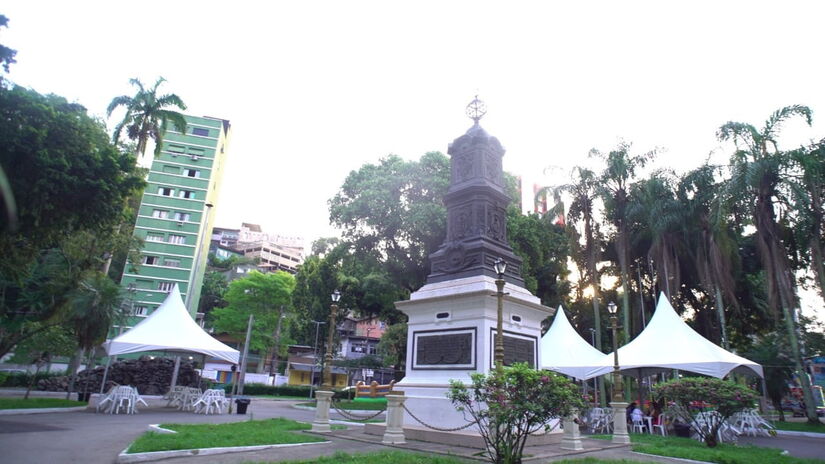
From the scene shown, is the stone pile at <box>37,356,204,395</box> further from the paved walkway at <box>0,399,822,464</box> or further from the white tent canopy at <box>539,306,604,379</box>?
the white tent canopy at <box>539,306,604,379</box>

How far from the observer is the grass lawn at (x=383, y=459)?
7793mm

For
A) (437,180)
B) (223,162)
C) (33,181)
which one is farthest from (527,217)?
(223,162)

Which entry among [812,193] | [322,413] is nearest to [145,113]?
[322,413]

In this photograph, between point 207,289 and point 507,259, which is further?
point 207,289

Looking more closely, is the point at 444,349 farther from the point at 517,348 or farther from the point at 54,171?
the point at 54,171

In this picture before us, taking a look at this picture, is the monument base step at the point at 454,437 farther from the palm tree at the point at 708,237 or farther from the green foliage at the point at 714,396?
the palm tree at the point at 708,237

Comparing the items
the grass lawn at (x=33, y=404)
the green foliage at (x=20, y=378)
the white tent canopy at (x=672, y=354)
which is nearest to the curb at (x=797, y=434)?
the white tent canopy at (x=672, y=354)

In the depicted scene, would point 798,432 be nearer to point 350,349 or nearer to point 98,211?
point 98,211

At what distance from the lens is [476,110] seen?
15.4 m

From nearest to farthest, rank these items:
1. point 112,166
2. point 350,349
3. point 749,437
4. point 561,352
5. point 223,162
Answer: point 112,166
point 749,437
point 561,352
point 223,162
point 350,349

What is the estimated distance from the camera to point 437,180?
93.4 feet

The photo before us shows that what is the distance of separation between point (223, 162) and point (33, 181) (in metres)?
49.1

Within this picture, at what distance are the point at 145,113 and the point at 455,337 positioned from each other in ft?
82.7

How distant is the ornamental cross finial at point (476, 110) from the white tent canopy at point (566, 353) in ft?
35.8
